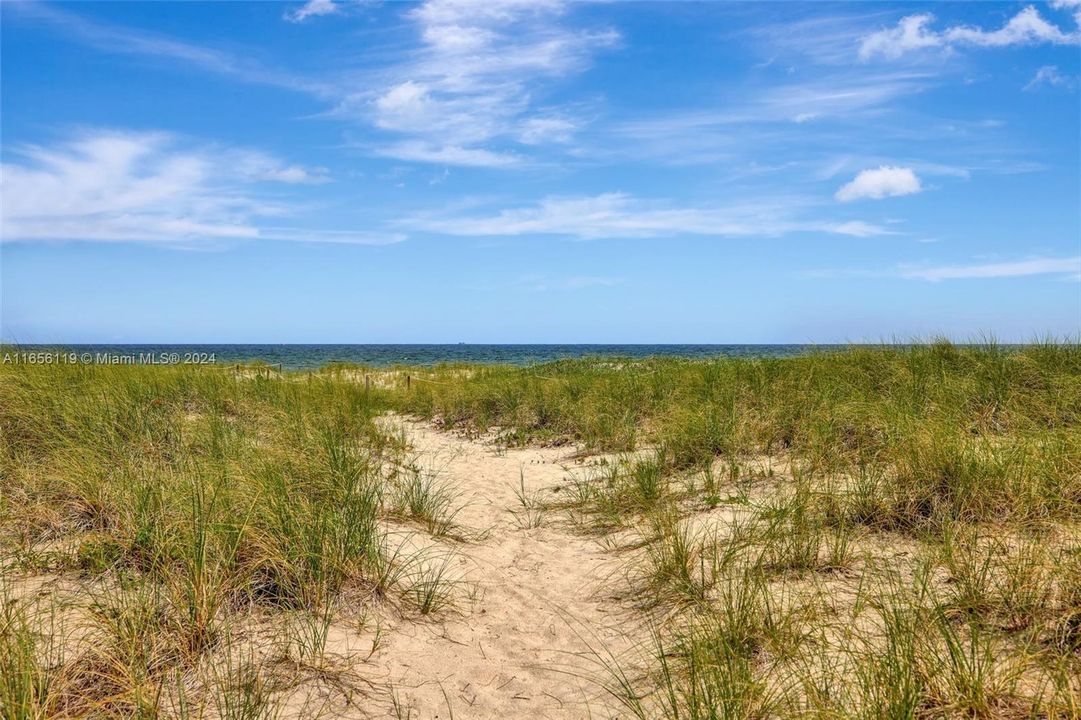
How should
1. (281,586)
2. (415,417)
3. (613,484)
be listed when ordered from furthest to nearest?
(415,417), (613,484), (281,586)

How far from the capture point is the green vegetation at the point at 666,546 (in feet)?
9.20

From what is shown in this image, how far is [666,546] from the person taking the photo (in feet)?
14.6

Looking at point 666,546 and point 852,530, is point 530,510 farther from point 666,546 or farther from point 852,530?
point 852,530

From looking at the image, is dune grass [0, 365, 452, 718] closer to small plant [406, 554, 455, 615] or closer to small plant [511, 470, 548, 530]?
small plant [406, 554, 455, 615]

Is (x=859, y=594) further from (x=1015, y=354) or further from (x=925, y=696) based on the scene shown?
(x=1015, y=354)

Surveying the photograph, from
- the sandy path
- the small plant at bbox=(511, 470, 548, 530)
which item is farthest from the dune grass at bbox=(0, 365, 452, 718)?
the small plant at bbox=(511, 470, 548, 530)

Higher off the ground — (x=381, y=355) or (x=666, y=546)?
(x=381, y=355)

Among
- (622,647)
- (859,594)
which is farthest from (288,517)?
(859,594)

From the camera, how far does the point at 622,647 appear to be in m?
3.79

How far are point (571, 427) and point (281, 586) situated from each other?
6.00 meters

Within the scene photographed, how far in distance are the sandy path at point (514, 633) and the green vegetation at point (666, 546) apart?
0.61 feet

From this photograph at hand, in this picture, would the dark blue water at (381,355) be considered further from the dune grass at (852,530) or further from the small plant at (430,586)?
the small plant at (430,586)

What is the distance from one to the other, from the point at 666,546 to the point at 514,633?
1165 mm

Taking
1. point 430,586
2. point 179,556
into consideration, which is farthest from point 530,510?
point 179,556
